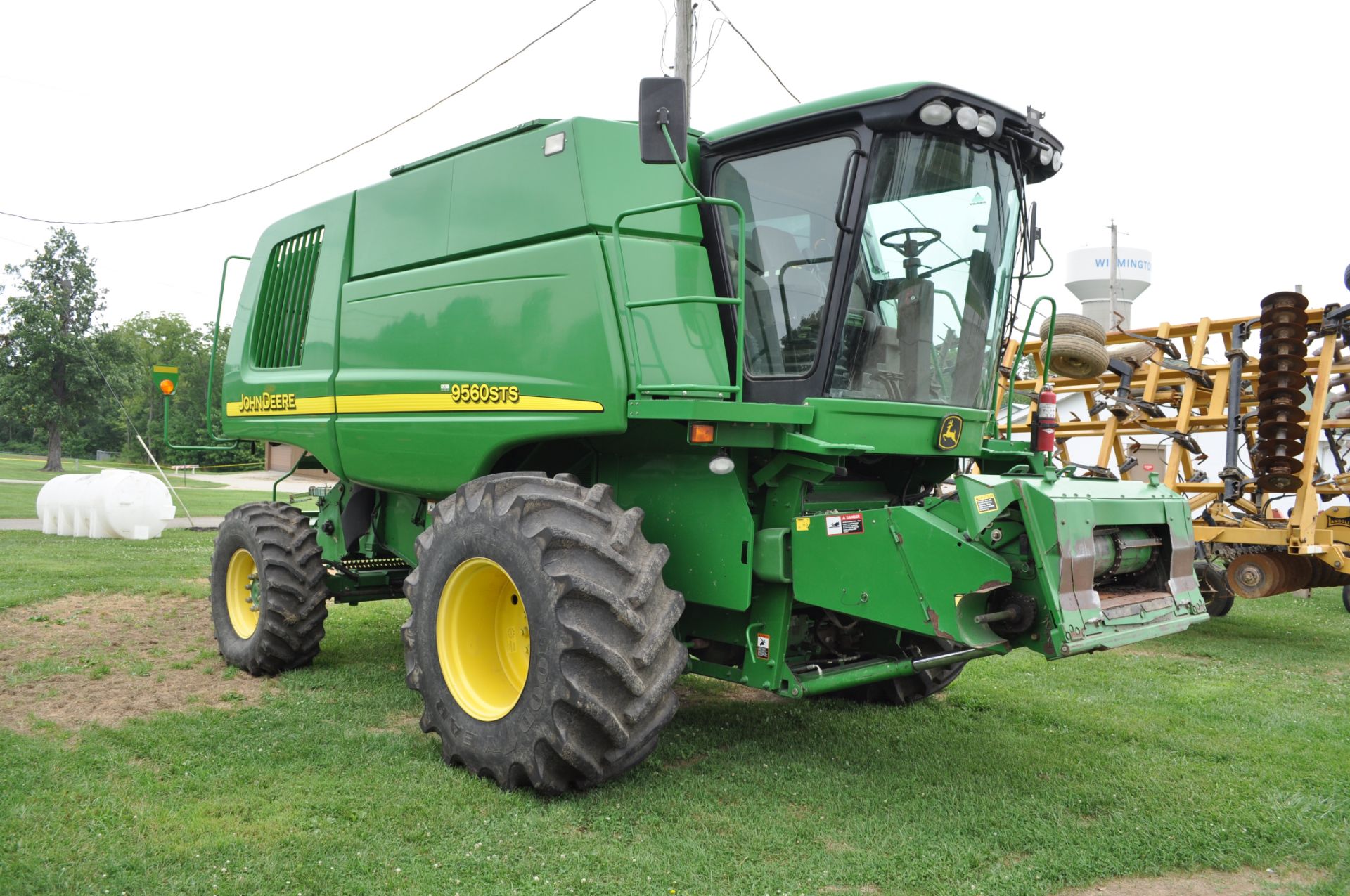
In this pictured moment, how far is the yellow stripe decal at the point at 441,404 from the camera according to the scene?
4633 mm

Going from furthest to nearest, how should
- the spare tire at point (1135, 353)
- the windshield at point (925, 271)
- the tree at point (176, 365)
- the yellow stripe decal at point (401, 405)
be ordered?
the tree at point (176, 365), the spare tire at point (1135, 353), the yellow stripe decal at point (401, 405), the windshield at point (925, 271)

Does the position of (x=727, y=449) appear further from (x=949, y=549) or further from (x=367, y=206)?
(x=367, y=206)

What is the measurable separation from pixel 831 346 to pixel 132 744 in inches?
153

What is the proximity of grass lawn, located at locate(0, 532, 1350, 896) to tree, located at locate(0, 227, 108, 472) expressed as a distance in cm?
3676

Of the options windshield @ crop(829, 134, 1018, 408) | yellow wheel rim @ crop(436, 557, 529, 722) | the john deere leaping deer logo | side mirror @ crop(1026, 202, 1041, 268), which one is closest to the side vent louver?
yellow wheel rim @ crop(436, 557, 529, 722)

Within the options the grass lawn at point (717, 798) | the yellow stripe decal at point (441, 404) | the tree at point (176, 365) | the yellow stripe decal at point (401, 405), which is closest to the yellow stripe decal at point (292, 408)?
the yellow stripe decal at point (401, 405)

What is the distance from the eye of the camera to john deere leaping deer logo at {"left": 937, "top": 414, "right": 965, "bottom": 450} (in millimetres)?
4754

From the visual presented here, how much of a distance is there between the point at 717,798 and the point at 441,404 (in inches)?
95.7

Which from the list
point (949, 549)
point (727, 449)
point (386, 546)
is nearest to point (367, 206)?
point (386, 546)

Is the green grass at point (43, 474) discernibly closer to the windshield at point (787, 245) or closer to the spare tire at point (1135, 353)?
the spare tire at point (1135, 353)

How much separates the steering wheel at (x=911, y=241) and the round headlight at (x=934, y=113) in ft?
1.60

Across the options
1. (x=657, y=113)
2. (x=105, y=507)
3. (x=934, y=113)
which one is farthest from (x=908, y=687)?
(x=105, y=507)

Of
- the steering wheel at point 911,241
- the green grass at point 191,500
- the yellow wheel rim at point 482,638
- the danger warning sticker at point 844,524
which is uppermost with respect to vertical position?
the steering wheel at point 911,241

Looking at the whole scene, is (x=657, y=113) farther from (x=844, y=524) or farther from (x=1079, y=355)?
(x=1079, y=355)
